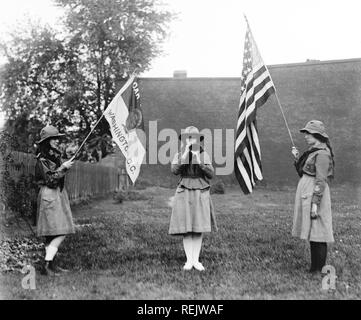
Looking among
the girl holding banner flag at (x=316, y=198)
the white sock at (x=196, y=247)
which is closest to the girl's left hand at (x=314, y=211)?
the girl holding banner flag at (x=316, y=198)

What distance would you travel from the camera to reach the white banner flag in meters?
6.45

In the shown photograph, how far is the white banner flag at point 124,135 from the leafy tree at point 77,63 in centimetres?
558

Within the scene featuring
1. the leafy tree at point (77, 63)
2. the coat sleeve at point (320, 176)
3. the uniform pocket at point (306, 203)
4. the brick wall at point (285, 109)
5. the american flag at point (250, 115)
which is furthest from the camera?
the brick wall at point (285, 109)

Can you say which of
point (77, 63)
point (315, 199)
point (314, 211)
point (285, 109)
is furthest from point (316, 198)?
point (285, 109)

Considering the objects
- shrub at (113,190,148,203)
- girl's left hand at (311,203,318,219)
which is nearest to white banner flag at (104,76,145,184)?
girl's left hand at (311,203,318,219)

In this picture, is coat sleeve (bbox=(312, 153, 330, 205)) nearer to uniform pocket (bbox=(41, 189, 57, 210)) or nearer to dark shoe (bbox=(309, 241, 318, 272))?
dark shoe (bbox=(309, 241, 318, 272))

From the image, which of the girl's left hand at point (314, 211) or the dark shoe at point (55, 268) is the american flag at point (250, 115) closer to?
the girl's left hand at point (314, 211)

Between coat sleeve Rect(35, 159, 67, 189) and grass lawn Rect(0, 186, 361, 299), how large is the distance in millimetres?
1227

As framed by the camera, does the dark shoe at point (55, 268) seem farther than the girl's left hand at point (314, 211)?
Yes

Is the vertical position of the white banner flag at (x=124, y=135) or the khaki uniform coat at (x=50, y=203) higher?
the white banner flag at (x=124, y=135)

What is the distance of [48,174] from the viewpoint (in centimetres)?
565

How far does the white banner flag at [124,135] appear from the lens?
6453 millimetres
